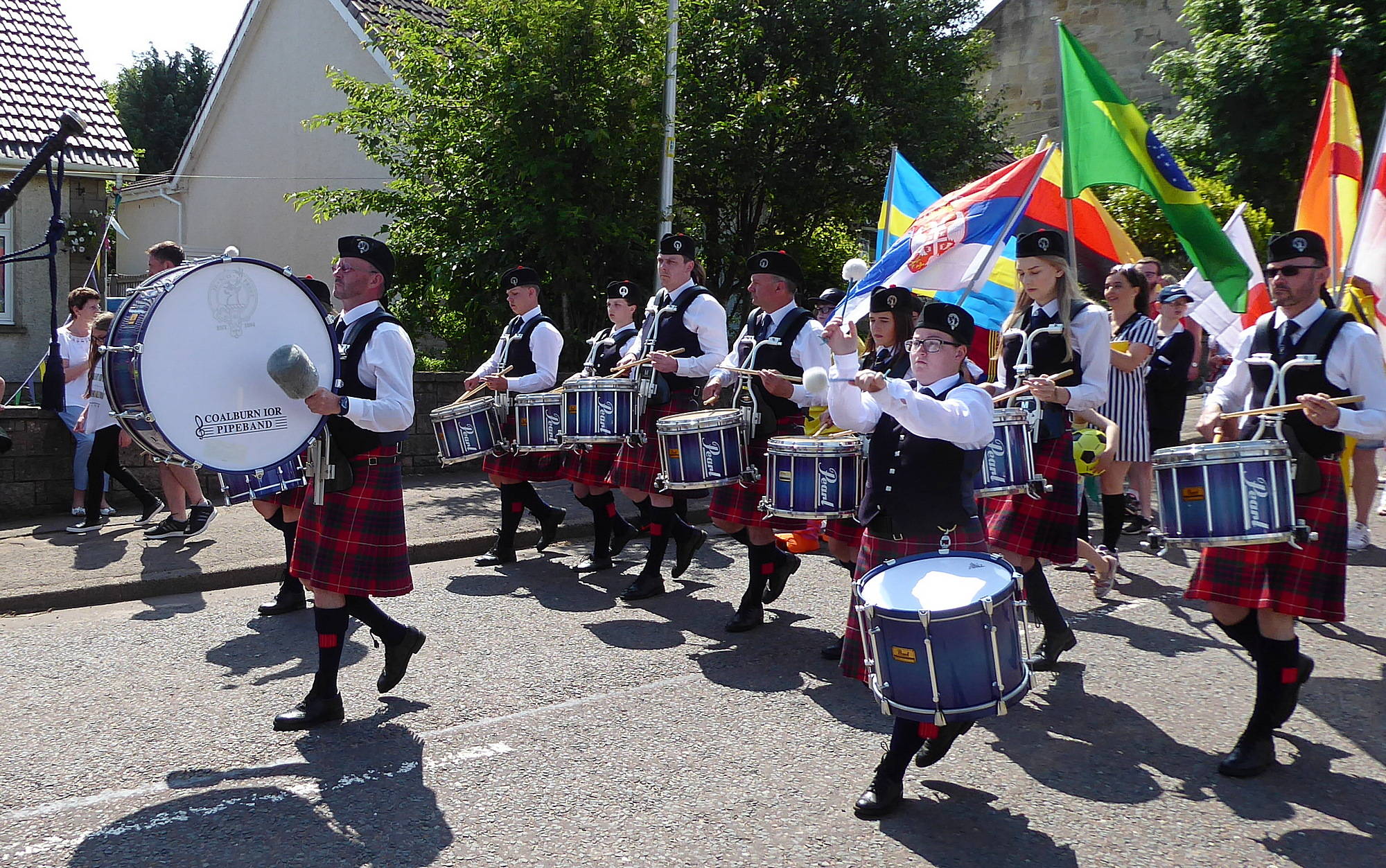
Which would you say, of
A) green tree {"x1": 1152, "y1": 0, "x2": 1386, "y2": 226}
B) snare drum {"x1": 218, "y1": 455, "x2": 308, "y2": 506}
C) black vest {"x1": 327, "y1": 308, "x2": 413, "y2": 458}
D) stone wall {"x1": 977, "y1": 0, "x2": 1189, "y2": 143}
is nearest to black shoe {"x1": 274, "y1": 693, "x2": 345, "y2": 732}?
snare drum {"x1": 218, "y1": 455, "x2": 308, "y2": 506}

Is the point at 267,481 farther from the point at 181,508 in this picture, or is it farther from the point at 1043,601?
the point at 181,508

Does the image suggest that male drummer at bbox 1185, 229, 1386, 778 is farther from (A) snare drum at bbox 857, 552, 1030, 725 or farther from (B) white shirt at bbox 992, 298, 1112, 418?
(A) snare drum at bbox 857, 552, 1030, 725

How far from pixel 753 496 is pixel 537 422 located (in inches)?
69.9

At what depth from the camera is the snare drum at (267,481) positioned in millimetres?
4398

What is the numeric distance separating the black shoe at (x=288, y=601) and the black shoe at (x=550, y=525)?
6.37ft

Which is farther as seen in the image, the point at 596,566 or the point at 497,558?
the point at 497,558

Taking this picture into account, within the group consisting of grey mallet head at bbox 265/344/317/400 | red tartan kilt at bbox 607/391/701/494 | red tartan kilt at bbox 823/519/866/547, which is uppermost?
grey mallet head at bbox 265/344/317/400

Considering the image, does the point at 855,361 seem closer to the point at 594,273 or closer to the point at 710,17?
the point at 594,273

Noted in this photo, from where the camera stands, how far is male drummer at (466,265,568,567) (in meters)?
7.36

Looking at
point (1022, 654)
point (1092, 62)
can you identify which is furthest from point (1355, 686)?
point (1092, 62)

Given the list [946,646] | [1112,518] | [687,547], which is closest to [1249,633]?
[946,646]

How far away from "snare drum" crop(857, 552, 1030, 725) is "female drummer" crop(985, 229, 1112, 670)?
1484mm

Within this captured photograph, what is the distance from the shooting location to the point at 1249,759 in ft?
13.3

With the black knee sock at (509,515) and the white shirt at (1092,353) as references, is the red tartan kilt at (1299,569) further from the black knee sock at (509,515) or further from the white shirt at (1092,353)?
the black knee sock at (509,515)
